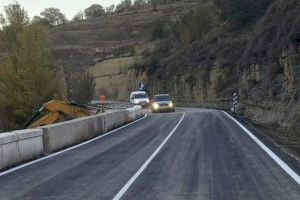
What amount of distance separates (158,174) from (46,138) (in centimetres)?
708

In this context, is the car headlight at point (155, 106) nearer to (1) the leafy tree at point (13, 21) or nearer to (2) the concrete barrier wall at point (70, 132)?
(1) the leafy tree at point (13, 21)

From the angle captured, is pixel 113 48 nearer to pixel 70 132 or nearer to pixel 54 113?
pixel 54 113

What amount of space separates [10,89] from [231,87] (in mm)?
26800

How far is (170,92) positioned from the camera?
87.9 m

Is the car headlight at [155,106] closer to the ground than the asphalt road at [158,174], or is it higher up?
closer to the ground

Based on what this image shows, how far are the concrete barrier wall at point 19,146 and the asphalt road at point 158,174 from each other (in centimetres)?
62

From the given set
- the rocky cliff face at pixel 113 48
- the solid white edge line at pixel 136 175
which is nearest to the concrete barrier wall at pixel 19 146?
the solid white edge line at pixel 136 175

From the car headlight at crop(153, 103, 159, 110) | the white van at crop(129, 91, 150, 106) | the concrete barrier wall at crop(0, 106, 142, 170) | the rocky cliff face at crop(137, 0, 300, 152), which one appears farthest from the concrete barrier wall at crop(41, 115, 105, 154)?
the white van at crop(129, 91, 150, 106)

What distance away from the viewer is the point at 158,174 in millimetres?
13070

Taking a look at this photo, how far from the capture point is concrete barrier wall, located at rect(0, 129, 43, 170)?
15404mm

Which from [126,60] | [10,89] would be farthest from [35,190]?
[126,60]

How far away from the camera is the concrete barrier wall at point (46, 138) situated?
15.7 meters

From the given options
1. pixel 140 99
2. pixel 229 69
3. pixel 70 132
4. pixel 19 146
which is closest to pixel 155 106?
pixel 140 99

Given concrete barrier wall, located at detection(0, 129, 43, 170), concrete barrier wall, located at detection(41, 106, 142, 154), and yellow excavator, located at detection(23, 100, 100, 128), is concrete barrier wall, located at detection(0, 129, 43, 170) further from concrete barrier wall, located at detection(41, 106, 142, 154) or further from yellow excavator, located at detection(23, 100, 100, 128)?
yellow excavator, located at detection(23, 100, 100, 128)
